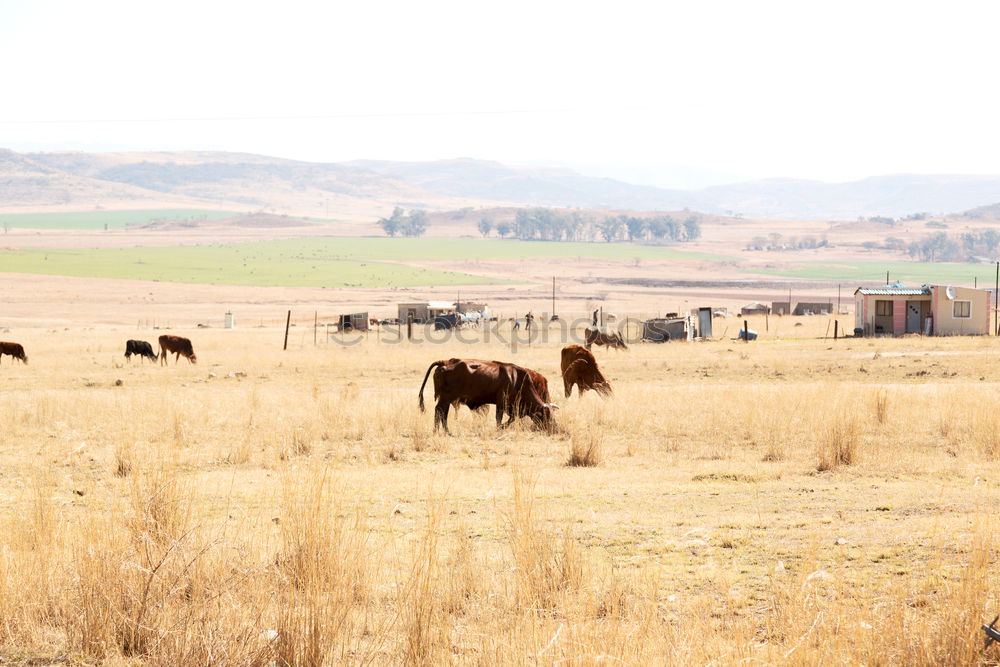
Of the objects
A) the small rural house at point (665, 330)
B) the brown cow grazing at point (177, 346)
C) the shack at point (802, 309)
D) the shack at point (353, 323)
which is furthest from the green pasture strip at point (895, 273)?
the brown cow grazing at point (177, 346)

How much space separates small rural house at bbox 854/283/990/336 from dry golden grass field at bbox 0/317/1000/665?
29153 mm

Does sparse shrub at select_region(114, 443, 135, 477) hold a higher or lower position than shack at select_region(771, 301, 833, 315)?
higher

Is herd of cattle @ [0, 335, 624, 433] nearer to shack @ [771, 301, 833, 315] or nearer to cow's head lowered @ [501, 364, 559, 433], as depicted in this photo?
cow's head lowered @ [501, 364, 559, 433]

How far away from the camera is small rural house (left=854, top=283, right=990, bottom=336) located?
43.9 metres

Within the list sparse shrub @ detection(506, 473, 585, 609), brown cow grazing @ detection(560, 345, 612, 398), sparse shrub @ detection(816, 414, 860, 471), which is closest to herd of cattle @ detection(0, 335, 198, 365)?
brown cow grazing @ detection(560, 345, 612, 398)

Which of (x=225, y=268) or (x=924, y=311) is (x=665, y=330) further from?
(x=225, y=268)

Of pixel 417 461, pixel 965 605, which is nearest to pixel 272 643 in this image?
pixel 965 605

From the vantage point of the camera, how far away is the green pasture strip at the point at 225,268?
11881 centimetres

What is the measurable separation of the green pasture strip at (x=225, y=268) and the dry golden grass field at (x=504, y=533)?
104m

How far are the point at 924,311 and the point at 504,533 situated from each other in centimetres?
4176

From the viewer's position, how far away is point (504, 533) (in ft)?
26.0

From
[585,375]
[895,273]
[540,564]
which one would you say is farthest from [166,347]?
[895,273]

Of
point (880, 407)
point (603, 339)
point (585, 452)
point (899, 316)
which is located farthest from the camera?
point (899, 316)

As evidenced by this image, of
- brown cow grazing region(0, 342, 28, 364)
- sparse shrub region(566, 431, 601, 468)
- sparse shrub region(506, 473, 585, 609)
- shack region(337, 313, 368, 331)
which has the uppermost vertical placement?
sparse shrub region(506, 473, 585, 609)
